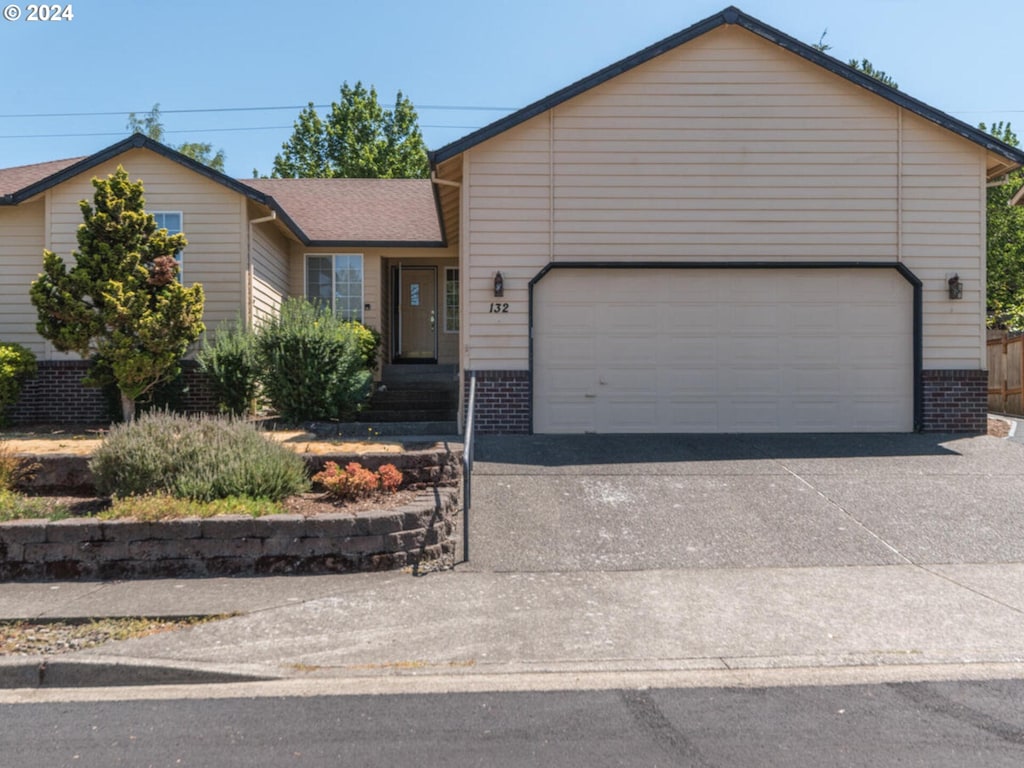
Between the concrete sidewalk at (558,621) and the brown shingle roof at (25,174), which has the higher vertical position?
the brown shingle roof at (25,174)

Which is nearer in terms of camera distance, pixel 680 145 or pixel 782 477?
pixel 782 477

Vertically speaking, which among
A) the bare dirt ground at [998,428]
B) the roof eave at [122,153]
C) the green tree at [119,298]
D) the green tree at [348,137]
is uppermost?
the green tree at [348,137]

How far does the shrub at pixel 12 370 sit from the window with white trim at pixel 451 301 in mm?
8152

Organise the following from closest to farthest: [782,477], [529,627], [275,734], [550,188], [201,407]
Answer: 1. [275,734]
2. [529,627]
3. [782,477]
4. [550,188]
5. [201,407]

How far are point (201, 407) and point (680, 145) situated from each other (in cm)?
884

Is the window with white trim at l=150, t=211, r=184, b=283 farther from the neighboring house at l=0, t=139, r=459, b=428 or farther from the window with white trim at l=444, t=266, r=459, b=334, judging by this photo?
the window with white trim at l=444, t=266, r=459, b=334

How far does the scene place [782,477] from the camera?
9.13m

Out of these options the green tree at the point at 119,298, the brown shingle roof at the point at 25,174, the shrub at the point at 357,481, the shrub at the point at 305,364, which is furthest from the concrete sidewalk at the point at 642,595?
the brown shingle roof at the point at 25,174

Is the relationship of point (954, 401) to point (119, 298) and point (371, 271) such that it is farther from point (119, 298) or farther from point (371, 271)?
point (119, 298)

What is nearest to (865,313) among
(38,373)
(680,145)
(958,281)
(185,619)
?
(958,281)

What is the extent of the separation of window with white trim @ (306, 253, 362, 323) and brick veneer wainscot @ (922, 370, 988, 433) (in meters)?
10.6

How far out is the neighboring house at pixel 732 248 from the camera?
38.0ft

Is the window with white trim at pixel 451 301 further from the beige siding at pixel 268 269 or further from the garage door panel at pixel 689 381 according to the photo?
the garage door panel at pixel 689 381

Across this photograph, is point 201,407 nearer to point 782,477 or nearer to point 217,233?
point 217,233
